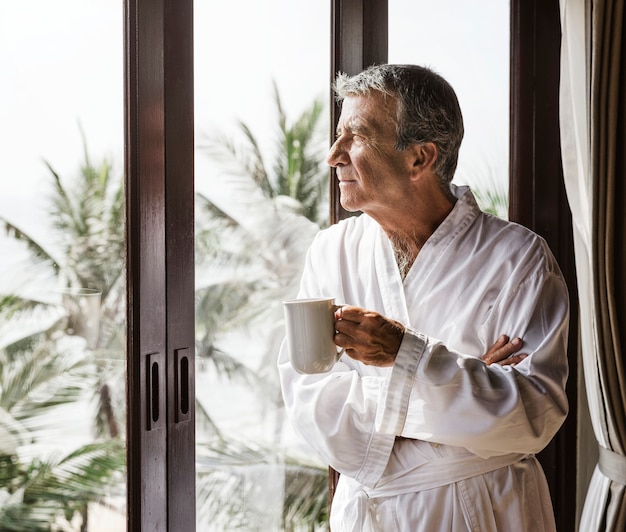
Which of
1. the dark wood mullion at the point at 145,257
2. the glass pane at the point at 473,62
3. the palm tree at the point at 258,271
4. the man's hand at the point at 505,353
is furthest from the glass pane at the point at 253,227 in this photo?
the man's hand at the point at 505,353

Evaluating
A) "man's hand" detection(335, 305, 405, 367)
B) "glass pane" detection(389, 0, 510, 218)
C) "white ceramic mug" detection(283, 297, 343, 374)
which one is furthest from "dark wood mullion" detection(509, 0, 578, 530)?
"white ceramic mug" detection(283, 297, 343, 374)

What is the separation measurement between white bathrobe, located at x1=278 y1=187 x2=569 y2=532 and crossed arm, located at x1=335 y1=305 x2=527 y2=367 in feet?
0.08

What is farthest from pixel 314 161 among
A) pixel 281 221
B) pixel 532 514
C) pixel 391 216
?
pixel 532 514

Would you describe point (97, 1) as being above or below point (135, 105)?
above

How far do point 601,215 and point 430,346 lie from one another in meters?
1.01

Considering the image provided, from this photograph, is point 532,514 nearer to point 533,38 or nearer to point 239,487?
point 239,487

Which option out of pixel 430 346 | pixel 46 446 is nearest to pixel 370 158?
pixel 430 346

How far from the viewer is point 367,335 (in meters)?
1.47

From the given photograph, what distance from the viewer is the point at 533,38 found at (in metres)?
2.73

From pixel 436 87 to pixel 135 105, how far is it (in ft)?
2.24

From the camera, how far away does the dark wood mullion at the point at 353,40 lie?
6.98 feet

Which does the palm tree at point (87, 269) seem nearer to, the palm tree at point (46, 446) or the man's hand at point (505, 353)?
the palm tree at point (46, 446)

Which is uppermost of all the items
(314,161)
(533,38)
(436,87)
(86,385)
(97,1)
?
(533,38)

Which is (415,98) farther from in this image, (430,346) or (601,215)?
(601,215)
